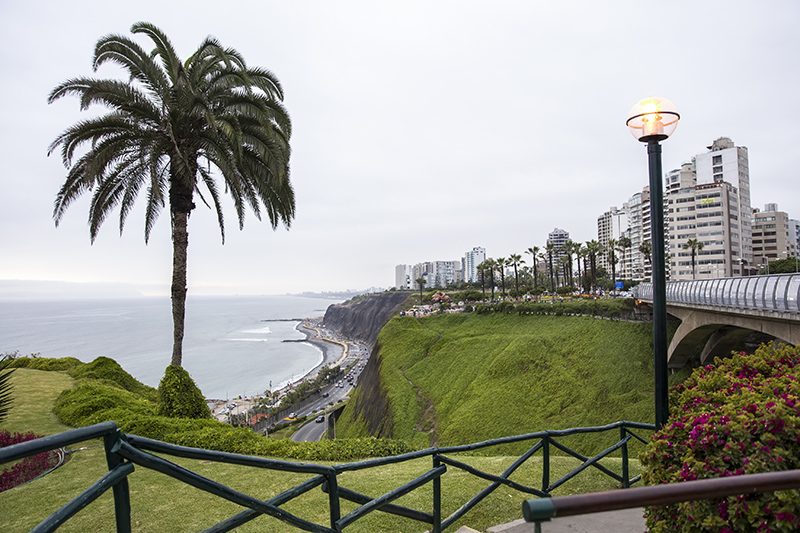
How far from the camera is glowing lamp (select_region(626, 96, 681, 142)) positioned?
4.35 m

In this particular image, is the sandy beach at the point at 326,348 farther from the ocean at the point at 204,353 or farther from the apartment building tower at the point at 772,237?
the apartment building tower at the point at 772,237

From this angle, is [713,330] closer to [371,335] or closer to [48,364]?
[48,364]

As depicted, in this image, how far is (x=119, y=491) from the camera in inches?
68.8

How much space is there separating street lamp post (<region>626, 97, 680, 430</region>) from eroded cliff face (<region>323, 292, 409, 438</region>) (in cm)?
2355

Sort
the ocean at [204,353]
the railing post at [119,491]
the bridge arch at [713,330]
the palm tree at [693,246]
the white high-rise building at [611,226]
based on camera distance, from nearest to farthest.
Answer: the railing post at [119,491] < the bridge arch at [713,330] < the palm tree at [693,246] < the ocean at [204,353] < the white high-rise building at [611,226]

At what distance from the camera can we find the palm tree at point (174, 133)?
9.45m

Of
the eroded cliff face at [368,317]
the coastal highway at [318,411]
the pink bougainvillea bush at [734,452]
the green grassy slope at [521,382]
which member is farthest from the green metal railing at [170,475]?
the eroded cliff face at [368,317]

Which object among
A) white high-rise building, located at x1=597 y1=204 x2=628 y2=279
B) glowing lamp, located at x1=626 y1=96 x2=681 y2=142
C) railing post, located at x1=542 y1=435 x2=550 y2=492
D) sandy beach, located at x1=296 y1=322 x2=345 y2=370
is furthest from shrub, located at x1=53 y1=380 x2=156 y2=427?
white high-rise building, located at x1=597 y1=204 x2=628 y2=279

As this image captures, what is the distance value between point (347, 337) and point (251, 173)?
11496 centimetres

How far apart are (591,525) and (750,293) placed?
1420cm

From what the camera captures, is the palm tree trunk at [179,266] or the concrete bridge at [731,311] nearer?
the palm tree trunk at [179,266]

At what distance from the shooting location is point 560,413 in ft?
73.5

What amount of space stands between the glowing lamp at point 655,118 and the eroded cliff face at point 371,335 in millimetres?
24661

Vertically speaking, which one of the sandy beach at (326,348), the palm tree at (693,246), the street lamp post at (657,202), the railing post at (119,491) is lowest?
the sandy beach at (326,348)
